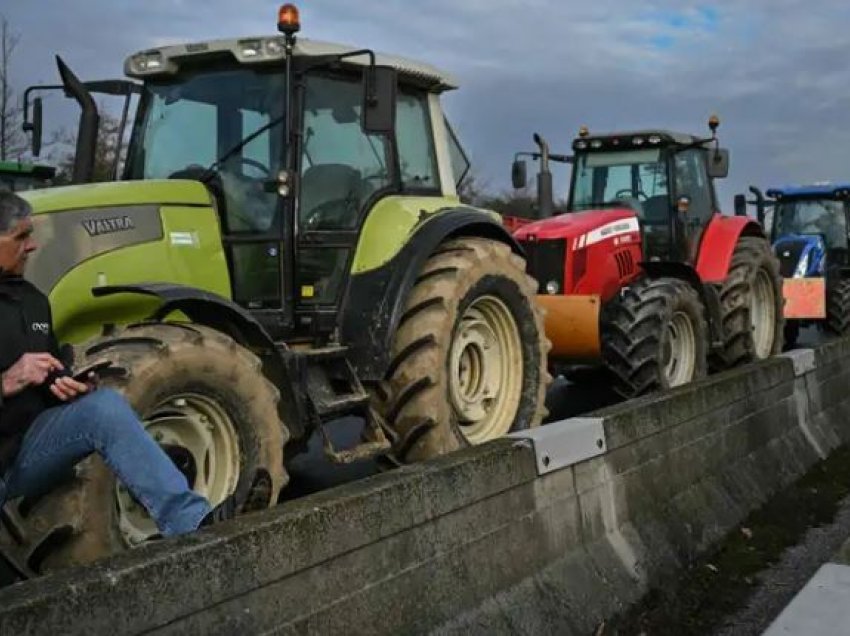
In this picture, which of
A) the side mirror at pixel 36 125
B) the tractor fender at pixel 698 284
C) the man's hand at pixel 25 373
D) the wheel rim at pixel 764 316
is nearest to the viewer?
the man's hand at pixel 25 373

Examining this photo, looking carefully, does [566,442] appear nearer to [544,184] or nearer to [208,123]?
[208,123]

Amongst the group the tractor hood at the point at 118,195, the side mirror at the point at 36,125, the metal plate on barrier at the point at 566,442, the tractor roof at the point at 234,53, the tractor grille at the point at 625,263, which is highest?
the tractor roof at the point at 234,53

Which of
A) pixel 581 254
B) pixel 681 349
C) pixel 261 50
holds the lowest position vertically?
pixel 681 349

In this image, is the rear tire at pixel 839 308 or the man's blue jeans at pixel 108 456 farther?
the rear tire at pixel 839 308

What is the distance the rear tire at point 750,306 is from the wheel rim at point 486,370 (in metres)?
3.94

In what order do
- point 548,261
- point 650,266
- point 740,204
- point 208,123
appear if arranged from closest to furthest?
point 208,123, point 548,261, point 650,266, point 740,204

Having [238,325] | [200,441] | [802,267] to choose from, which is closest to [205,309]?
[238,325]

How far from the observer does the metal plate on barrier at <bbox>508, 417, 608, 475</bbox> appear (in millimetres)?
4176

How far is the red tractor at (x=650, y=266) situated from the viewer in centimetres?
853

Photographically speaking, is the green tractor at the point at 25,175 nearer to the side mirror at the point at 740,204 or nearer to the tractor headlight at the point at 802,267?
the side mirror at the point at 740,204

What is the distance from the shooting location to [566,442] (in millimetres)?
4316

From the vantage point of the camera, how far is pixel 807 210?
16.7 m

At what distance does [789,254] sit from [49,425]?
43.2 feet

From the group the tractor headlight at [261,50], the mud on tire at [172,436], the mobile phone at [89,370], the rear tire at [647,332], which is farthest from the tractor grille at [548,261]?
the mobile phone at [89,370]
